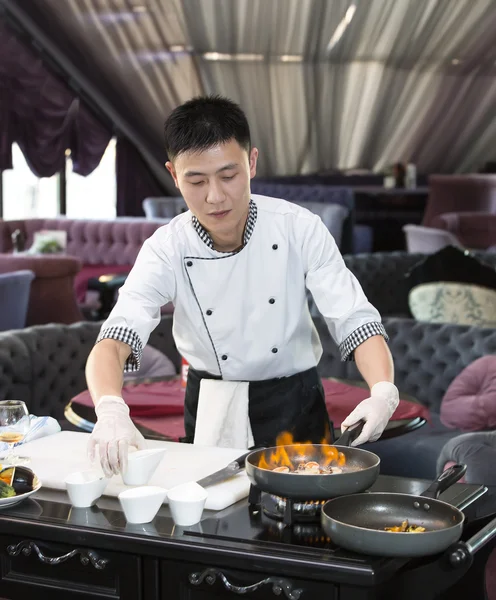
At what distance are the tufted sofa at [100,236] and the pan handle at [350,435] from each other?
6987 mm

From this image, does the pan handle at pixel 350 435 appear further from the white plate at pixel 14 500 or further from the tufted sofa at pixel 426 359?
the tufted sofa at pixel 426 359

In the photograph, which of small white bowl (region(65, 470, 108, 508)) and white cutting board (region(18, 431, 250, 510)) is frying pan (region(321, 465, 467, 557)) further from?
small white bowl (region(65, 470, 108, 508))

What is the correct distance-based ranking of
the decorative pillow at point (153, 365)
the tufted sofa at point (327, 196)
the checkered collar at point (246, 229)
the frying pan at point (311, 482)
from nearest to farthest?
1. the frying pan at point (311, 482)
2. the checkered collar at point (246, 229)
3. the decorative pillow at point (153, 365)
4. the tufted sofa at point (327, 196)

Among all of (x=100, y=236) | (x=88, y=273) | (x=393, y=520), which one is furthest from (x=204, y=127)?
(x=100, y=236)

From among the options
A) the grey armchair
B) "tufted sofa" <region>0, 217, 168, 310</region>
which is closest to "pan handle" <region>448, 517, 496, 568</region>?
the grey armchair

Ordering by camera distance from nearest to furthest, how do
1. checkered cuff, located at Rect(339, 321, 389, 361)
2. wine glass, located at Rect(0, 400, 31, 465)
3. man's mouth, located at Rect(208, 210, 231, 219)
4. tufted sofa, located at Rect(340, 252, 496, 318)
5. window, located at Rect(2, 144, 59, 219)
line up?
wine glass, located at Rect(0, 400, 31, 465)
man's mouth, located at Rect(208, 210, 231, 219)
checkered cuff, located at Rect(339, 321, 389, 361)
tufted sofa, located at Rect(340, 252, 496, 318)
window, located at Rect(2, 144, 59, 219)

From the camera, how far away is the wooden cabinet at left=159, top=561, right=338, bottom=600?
4.82 feet

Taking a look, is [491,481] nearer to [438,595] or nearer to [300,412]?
[300,412]

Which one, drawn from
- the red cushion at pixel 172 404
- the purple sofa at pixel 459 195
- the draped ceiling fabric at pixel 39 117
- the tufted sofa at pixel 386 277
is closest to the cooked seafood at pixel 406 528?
the red cushion at pixel 172 404

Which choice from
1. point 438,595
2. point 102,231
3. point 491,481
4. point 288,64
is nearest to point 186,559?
point 438,595

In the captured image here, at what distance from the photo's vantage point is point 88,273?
27.4 ft

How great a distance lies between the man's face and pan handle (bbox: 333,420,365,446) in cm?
51

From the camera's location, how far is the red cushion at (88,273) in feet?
25.6

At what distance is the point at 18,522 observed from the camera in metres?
1.65
